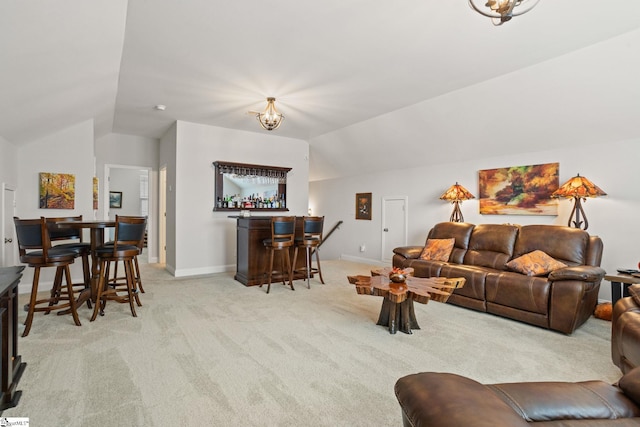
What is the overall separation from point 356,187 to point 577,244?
4.42 metres

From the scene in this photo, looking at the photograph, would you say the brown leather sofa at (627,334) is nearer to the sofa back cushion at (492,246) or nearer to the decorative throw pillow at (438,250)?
the sofa back cushion at (492,246)

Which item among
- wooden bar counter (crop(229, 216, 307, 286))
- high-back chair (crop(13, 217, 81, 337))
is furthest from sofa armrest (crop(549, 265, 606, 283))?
high-back chair (crop(13, 217, 81, 337))

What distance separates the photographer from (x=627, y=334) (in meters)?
2.03

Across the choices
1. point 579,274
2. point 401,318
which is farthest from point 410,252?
point 579,274

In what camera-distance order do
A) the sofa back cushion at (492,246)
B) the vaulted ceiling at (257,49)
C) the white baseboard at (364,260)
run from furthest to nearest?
1. the white baseboard at (364,260)
2. the sofa back cushion at (492,246)
3. the vaulted ceiling at (257,49)

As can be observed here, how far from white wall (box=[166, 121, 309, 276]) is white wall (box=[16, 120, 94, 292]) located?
1.24m

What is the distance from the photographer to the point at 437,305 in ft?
13.1

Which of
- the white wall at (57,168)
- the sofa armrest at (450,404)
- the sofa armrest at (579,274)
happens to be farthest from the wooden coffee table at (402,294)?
the white wall at (57,168)

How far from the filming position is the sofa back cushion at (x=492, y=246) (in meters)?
4.07

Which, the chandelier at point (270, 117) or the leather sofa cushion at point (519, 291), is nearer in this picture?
the leather sofa cushion at point (519, 291)

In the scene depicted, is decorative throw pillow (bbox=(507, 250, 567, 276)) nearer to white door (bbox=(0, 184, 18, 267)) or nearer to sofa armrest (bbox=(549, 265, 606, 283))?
sofa armrest (bbox=(549, 265, 606, 283))

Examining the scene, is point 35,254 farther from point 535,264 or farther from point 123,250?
point 535,264

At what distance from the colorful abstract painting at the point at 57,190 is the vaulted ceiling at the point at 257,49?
0.58 m

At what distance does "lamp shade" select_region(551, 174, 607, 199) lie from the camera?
12.2ft
